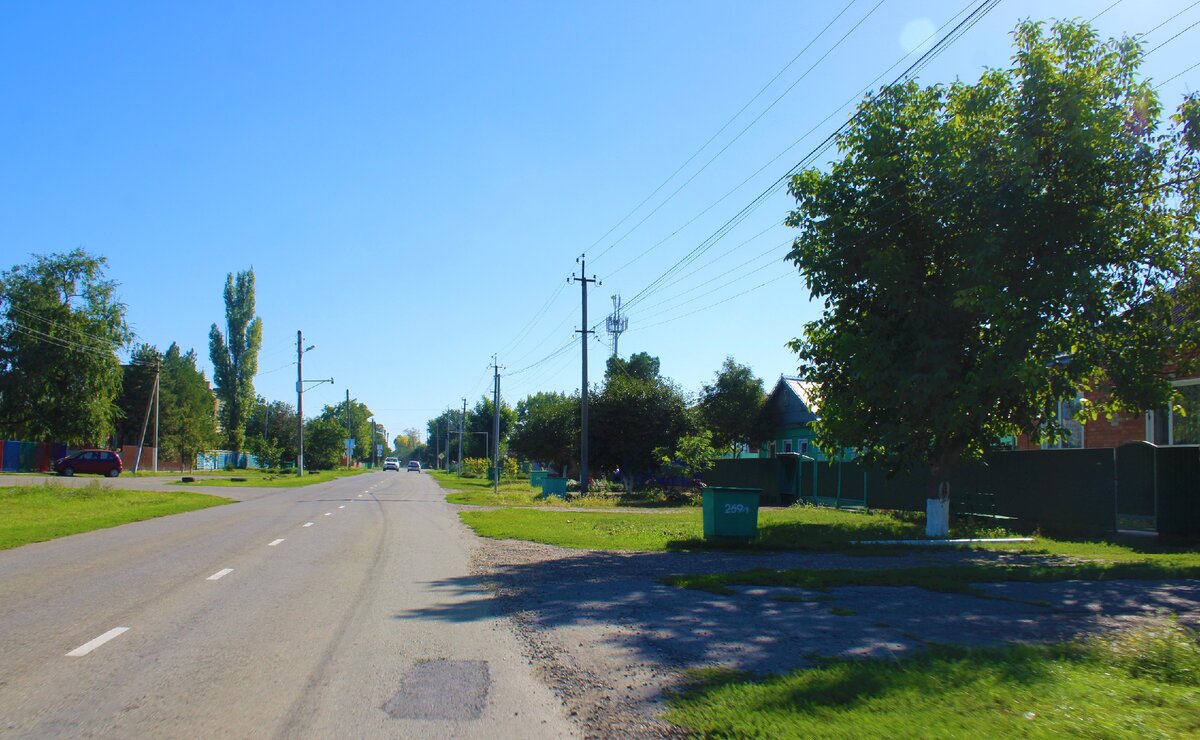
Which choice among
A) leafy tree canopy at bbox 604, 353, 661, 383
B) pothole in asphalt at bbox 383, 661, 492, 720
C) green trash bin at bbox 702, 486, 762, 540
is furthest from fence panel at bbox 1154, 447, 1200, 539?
leafy tree canopy at bbox 604, 353, 661, 383

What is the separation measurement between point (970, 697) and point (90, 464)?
181ft

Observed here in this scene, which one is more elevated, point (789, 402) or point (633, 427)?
point (789, 402)

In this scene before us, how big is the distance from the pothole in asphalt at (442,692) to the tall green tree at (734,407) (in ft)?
135

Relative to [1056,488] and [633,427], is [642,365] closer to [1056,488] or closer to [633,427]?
[633,427]

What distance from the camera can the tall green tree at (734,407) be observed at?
159ft

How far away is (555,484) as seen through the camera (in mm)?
41938

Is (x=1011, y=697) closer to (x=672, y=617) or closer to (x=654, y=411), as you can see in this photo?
(x=672, y=617)

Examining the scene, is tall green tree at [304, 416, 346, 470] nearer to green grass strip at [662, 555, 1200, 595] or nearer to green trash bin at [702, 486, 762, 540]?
green trash bin at [702, 486, 762, 540]

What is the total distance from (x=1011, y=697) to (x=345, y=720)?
430 centimetres

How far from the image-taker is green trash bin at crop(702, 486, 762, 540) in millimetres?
17062

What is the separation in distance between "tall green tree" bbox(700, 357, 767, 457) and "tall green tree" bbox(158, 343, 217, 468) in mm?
54814

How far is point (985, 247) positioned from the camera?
1581 cm

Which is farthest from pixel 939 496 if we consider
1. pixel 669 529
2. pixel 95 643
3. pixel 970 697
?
pixel 95 643

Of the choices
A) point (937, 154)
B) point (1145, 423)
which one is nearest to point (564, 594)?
point (937, 154)
